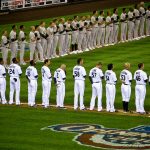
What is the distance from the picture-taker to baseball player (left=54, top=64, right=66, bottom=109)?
2902 centimetres

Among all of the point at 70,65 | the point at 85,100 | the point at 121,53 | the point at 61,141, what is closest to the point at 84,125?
the point at 61,141

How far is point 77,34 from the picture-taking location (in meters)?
41.1

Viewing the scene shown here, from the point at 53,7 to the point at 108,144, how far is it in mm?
30131

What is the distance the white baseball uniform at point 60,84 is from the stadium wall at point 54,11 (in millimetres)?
21058

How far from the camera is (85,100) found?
3091 cm

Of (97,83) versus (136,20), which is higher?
(136,20)

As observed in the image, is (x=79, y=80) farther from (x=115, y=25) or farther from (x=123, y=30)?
(x=123, y=30)

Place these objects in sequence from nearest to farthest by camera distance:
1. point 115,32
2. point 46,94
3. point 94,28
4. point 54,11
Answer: point 46,94, point 94,28, point 115,32, point 54,11

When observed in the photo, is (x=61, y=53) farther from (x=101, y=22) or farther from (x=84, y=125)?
(x=84, y=125)

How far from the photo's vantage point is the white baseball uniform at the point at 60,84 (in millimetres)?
29016

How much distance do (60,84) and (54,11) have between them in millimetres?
23313

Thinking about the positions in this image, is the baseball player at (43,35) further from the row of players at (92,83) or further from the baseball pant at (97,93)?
the baseball pant at (97,93)

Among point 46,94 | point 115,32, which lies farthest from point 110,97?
point 115,32

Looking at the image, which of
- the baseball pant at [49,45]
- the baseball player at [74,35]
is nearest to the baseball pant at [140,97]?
the baseball pant at [49,45]
